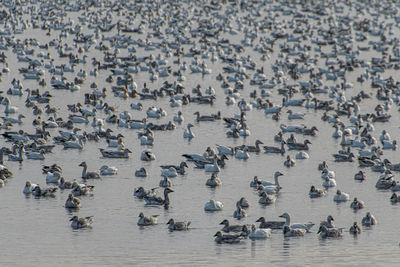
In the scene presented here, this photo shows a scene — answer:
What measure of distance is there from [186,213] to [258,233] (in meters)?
4.23

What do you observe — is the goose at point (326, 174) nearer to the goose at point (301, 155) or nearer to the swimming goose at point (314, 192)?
the swimming goose at point (314, 192)

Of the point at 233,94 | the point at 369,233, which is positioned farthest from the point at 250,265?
the point at 233,94

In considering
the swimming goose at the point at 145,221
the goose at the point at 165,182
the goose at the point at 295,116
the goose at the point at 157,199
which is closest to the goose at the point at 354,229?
the swimming goose at the point at 145,221

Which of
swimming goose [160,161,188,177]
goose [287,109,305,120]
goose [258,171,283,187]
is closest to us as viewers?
goose [258,171,283,187]

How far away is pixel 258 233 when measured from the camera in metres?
33.8

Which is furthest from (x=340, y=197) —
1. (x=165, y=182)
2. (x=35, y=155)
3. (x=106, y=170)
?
(x=35, y=155)

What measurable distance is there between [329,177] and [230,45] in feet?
184

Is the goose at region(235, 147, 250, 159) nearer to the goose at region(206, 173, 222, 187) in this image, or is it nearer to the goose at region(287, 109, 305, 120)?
the goose at region(206, 173, 222, 187)

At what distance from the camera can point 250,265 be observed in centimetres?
3022

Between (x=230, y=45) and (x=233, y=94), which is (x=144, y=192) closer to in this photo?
(x=233, y=94)

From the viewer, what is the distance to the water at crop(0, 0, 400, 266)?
1227 inches

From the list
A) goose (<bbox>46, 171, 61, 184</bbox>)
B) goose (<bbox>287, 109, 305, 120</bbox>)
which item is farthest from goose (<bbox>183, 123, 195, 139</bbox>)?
goose (<bbox>46, 171, 61, 184</bbox>)

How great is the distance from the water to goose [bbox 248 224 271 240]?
0.34 m

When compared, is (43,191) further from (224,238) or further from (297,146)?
(297,146)
